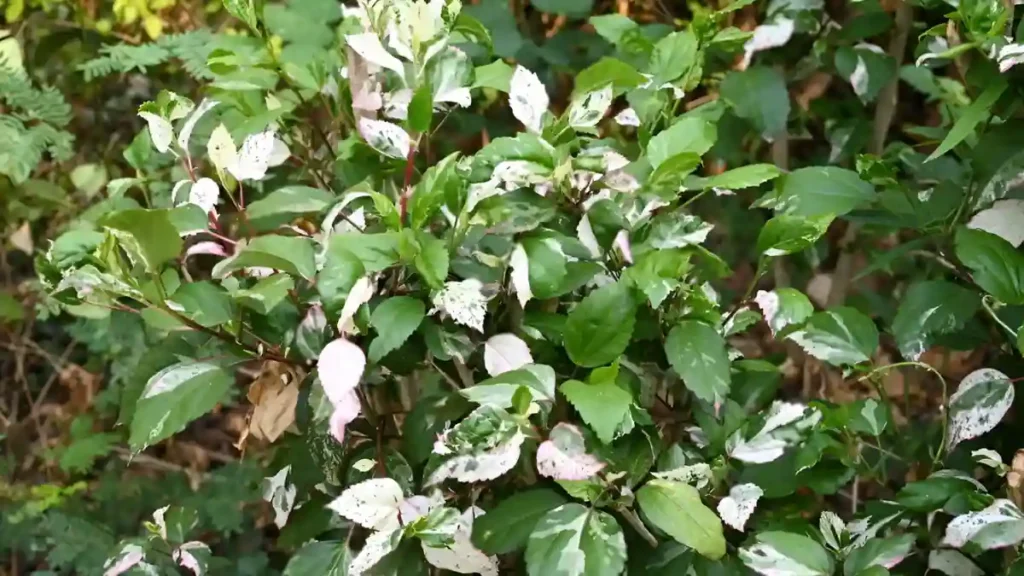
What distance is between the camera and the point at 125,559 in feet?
2.60

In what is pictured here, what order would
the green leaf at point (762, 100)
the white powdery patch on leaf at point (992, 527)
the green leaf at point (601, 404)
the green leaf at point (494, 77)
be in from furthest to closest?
the green leaf at point (762, 100), the green leaf at point (494, 77), the white powdery patch on leaf at point (992, 527), the green leaf at point (601, 404)

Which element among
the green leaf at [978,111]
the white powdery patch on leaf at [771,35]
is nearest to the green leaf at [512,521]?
the green leaf at [978,111]

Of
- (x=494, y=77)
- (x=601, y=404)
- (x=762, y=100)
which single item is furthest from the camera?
(x=762, y=100)

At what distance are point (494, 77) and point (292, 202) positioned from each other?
0.73 ft

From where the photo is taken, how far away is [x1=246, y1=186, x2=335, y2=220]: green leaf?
0.73 meters

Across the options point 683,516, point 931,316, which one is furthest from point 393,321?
point 931,316

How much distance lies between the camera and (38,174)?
1333 mm

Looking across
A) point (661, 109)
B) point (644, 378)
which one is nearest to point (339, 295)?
point (644, 378)

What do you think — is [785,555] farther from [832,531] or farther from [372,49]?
[372,49]

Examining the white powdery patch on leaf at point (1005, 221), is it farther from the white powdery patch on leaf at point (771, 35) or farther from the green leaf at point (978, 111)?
the white powdery patch on leaf at point (771, 35)

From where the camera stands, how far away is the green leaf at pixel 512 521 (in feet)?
2.10

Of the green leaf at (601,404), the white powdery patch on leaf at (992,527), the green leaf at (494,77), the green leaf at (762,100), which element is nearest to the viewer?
the green leaf at (601,404)

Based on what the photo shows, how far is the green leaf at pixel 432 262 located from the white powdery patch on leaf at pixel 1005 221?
1.60 feet

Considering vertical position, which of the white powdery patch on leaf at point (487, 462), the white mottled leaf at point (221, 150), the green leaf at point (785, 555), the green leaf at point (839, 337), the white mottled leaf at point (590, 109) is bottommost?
the green leaf at point (785, 555)
